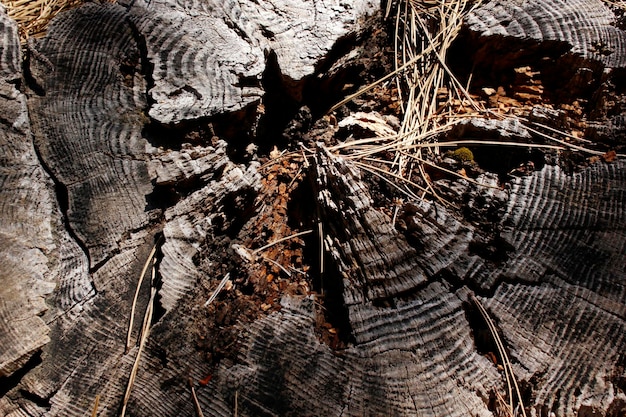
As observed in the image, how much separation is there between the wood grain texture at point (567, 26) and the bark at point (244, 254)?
16mm

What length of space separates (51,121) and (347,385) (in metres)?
1.23

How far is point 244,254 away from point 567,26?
4.93 feet

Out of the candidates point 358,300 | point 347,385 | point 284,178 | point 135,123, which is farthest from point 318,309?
point 135,123

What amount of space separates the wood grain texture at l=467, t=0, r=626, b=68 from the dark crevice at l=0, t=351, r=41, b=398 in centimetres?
197

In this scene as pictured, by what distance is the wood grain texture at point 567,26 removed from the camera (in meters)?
1.58

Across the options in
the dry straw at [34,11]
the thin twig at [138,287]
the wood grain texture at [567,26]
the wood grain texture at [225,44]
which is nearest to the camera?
the thin twig at [138,287]

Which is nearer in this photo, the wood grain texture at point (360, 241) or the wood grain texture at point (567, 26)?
the wood grain texture at point (360, 241)

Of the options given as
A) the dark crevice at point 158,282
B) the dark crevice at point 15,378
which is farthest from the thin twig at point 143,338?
the dark crevice at point 15,378

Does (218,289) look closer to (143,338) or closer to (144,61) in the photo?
(143,338)

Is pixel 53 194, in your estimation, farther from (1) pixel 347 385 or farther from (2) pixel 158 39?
(1) pixel 347 385

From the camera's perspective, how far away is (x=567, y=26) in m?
1.62

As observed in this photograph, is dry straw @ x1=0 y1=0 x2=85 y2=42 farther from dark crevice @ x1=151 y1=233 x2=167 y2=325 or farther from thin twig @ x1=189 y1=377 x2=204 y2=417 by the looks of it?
thin twig @ x1=189 y1=377 x2=204 y2=417

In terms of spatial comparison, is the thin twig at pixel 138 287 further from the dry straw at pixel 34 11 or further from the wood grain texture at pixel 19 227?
the dry straw at pixel 34 11

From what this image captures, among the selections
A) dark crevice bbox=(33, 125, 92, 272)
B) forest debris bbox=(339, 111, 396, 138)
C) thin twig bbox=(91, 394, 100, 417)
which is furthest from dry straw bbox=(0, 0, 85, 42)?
thin twig bbox=(91, 394, 100, 417)
